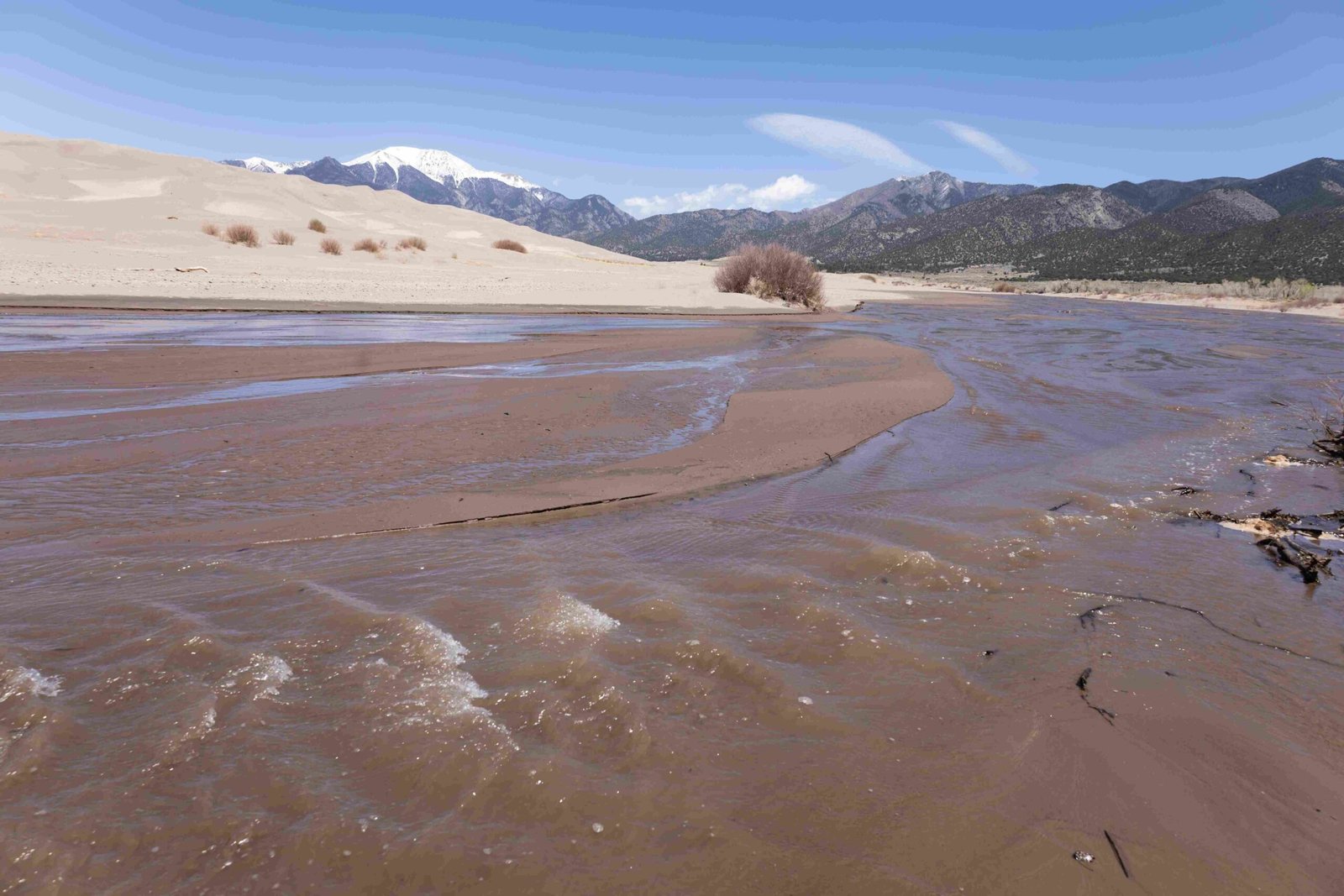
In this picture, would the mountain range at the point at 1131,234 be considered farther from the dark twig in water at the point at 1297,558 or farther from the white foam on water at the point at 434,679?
the white foam on water at the point at 434,679

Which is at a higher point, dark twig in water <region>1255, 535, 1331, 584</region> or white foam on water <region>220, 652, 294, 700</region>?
white foam on water <region>220, 652, 294, 700</region>

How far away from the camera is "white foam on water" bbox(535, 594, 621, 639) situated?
2.94 metres

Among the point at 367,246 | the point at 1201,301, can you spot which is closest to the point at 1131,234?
the point at 1201,301

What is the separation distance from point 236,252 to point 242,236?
9.29 ft

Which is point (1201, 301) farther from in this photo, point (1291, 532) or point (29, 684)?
point (29, 684)

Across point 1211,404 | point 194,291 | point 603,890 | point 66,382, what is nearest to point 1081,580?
point 603,890

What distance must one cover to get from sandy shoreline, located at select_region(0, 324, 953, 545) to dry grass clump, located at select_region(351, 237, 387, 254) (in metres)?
21.9

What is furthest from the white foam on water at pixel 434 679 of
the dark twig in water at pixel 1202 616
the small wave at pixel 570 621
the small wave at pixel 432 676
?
the dark twig in water at pixel 1202 616

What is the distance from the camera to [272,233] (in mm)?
30047

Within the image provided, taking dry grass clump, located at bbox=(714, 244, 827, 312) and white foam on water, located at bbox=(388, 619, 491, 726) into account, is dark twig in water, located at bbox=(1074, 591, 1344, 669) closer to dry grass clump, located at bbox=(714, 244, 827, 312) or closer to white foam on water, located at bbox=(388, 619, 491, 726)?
white foam on water, located at bbox=(388, 619, 491, 726)

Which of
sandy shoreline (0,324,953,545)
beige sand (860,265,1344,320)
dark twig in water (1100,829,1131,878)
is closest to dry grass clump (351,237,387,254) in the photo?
sandy shoreline (0,324,953,545)

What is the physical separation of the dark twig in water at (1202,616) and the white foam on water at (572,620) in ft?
7.44

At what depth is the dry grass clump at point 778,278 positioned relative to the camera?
2638cm

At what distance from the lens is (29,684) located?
237cm
